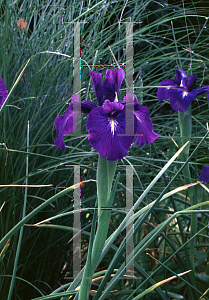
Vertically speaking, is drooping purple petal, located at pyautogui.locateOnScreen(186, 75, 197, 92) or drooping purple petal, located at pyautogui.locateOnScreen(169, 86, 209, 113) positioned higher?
drooping purple petal, located at pyautogui.locateOnScreen(186, 75, 197, 92)

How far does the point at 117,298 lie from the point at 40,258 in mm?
243

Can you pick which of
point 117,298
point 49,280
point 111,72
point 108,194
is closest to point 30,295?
point 49,280

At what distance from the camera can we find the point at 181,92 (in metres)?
0.87

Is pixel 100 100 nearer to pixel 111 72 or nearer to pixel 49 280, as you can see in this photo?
pixel 111 72

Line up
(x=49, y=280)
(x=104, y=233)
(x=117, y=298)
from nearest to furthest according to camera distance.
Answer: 1. (x=104, y=233)
2. (x=117, y=298)
3. (x=49, y=280)

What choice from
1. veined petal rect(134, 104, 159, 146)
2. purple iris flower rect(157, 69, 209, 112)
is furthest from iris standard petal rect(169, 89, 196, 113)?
veined petal rect(134, 104, 159, 146)

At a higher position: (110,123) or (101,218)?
(110,123)

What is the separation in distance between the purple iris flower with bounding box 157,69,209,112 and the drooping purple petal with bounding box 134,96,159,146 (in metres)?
0.30

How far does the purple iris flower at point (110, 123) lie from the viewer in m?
0.45

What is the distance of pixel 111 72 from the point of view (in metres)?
0.53

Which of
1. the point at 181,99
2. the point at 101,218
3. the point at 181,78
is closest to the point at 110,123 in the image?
the point at 101,218

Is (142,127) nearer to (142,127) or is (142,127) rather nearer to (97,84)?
(142,127)

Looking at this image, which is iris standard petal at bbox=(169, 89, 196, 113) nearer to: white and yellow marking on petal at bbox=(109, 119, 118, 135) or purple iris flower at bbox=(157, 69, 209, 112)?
purple iris flower at bbox=(157, 69, 209, 112)

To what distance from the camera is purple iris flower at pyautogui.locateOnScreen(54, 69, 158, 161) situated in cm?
45
